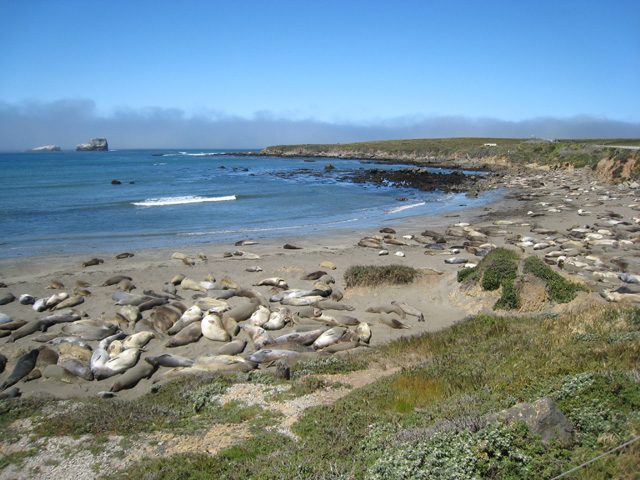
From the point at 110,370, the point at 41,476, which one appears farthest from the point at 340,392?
the point at 110,370

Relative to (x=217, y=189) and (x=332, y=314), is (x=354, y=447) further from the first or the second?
(x=217, y=189)

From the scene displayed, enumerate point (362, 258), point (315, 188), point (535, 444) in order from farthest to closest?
point (315, 188) < point (362, 258) < point (535, 444)

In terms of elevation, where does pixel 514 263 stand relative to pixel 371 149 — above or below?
below

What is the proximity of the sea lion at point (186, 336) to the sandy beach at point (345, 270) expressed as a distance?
0.11 meters

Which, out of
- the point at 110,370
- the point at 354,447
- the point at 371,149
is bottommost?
the point at 110,370

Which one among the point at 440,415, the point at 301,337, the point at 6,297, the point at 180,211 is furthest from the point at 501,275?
the point at 180,211

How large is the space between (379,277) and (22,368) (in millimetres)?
8273

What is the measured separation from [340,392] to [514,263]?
5.90 metres

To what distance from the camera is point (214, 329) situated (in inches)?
352

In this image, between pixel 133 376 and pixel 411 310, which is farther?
pixel 411 310

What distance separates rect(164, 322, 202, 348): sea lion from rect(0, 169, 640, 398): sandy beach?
11cm

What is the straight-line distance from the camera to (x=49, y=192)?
122 feet

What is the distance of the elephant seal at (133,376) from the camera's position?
706 centimetres

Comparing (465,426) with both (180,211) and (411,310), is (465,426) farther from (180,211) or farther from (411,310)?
(180,211)
